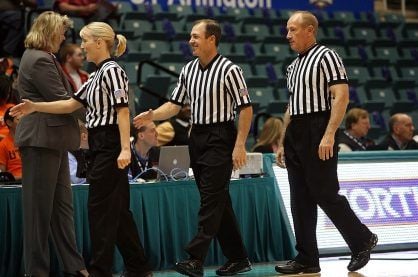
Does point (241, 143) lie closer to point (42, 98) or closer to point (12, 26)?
point (42, 98)

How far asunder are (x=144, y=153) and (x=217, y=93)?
164 cm

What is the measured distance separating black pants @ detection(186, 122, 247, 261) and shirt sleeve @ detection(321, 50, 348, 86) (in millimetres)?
771

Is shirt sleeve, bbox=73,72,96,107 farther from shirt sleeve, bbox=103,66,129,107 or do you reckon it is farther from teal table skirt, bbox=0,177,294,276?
teal table skirt, bbox=0,177,294,276

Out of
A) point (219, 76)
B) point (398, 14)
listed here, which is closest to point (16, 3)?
point (219, 76)

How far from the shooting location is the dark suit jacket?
5.81 meters

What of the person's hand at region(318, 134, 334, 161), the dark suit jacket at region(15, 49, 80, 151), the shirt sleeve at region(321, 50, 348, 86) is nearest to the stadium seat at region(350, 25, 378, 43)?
the shirt sleeve at region(321, 50, 348, 86)

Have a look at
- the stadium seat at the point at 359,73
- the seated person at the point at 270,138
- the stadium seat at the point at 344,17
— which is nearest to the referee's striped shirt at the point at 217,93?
the seated person at the point at 270,138

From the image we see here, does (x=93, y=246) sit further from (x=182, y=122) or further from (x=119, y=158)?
(x=182, y=122)

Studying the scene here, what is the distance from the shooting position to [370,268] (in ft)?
22.1

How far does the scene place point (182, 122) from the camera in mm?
10227

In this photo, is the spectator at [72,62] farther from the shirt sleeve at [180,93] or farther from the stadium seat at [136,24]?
the shirt sleeve at [180,93]

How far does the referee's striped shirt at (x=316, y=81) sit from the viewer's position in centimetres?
635

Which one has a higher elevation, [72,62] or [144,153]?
[72,62]

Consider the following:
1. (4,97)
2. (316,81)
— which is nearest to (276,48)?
(4,97)
